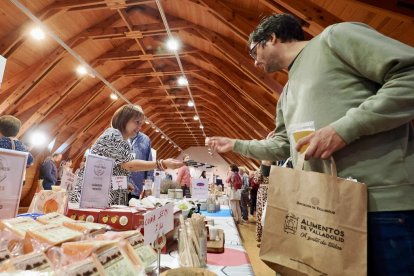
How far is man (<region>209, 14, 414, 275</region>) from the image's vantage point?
814 millimetres

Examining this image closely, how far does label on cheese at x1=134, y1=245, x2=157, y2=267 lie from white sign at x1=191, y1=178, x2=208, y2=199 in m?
2.55

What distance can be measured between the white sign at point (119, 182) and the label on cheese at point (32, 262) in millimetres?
1141

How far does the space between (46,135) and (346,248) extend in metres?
9.38

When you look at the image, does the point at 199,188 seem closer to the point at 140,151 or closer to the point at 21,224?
the point at 140,151

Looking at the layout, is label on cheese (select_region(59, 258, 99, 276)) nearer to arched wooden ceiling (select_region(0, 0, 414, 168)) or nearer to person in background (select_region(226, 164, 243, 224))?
arched wooden ceiling (select_region(0, 0, 414, 168))

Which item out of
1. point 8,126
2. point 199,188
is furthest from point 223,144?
point 8,126

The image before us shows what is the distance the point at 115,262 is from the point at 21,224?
1.12ft

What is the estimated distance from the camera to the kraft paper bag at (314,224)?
0.80m

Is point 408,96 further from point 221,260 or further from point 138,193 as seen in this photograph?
point 138,193

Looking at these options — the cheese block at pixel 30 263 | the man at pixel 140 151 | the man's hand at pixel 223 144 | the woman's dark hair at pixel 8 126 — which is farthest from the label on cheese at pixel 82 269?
the woman's dark hair at pixel 8 126

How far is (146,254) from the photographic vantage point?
0.91 meters

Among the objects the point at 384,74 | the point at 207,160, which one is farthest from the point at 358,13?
the point at 207,160

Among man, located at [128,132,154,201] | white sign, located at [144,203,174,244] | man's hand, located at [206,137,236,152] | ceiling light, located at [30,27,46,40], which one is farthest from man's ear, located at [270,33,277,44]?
ceiling light, located at [30,27,46,40]

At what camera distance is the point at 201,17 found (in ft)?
17.0
